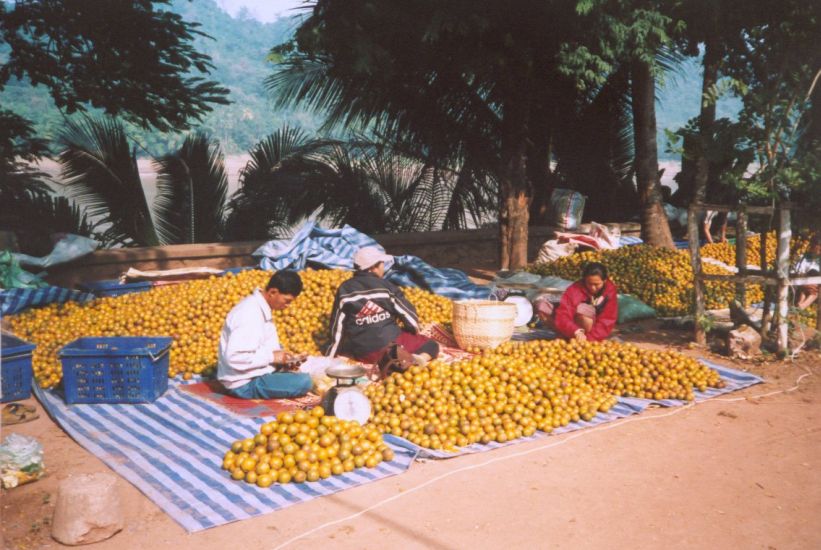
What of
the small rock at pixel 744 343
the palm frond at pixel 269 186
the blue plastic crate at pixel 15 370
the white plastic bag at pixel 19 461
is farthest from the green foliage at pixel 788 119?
the palm frond at pixel 269 186

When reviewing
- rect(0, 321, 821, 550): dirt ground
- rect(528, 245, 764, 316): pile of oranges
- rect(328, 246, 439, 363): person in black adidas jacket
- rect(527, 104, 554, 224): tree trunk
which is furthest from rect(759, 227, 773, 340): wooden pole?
rect(527, 104, 554, 224): tree trunk

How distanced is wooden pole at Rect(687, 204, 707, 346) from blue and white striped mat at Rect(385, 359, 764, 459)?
0.56 m

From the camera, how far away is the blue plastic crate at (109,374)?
17.5ft

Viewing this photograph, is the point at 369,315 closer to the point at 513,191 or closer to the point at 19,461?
the point at 19,461

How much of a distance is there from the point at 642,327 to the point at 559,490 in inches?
177

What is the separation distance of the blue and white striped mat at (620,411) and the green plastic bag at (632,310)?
1743 mm

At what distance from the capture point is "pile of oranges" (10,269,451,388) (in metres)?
6.48

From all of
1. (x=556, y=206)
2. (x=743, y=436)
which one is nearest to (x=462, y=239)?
(x=556, y=206)

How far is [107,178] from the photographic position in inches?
396

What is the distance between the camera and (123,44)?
9.90 meters

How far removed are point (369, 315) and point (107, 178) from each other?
5.63 meters

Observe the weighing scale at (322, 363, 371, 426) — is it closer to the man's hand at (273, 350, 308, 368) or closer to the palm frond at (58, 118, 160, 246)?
the man's hand at (273, 350, 308, 368)

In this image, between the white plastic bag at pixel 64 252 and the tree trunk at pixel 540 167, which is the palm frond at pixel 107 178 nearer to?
the white plastic bag at pixel 64 252

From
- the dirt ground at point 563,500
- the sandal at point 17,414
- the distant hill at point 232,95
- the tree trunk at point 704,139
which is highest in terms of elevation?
the distant hill at point 232,95
